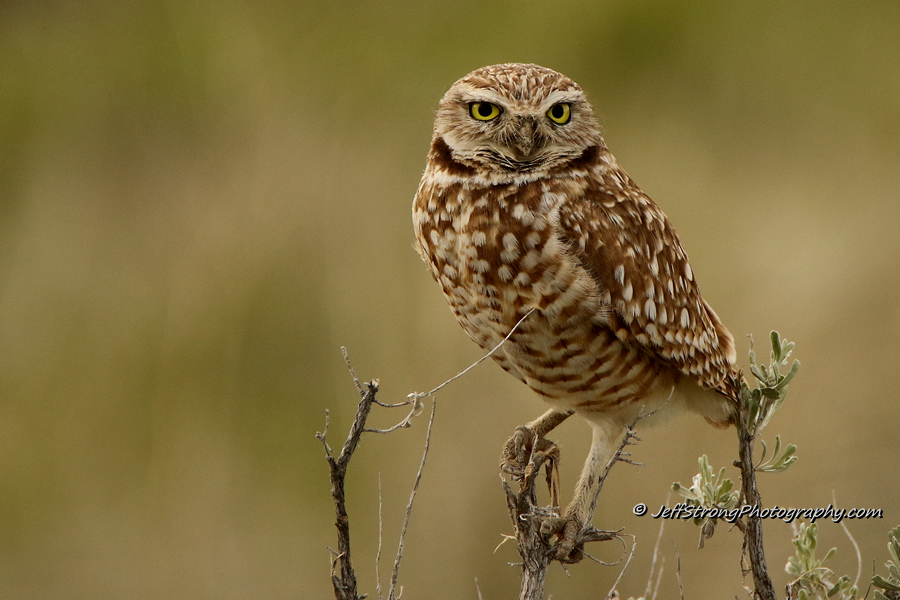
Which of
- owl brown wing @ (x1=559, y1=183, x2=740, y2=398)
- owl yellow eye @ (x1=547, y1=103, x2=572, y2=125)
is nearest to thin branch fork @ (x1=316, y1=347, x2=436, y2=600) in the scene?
owl brown wing @ (x1=559, y1=183, x2=740, y2=398)

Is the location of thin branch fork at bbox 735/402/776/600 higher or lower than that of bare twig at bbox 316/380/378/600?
lower

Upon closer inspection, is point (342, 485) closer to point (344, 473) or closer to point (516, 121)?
point (344, 473)

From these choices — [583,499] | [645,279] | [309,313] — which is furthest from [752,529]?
[309,313]

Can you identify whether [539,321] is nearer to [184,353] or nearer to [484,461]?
[484,461]

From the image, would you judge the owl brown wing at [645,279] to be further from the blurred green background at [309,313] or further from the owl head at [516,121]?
the blurred green background at [309,313]

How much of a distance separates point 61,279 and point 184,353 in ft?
2.64

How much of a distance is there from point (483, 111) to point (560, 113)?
0.22 m

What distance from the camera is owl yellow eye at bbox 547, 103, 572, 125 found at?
8.66 ft

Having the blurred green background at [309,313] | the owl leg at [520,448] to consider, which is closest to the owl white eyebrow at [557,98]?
the owl leg at [520,448]

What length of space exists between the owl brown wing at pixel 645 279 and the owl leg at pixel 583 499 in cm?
37

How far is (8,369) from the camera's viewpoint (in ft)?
15.8

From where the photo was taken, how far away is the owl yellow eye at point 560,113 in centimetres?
264

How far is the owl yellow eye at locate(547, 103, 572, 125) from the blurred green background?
1.90 m

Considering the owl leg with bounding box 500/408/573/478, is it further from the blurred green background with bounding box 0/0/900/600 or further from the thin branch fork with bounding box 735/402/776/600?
the blurred green background with bounding box 0/0/900/600
